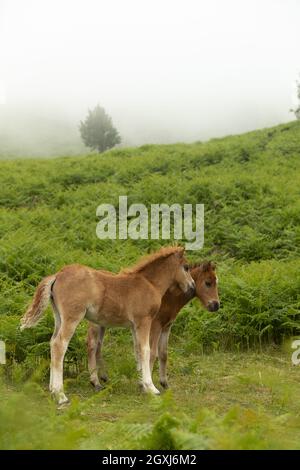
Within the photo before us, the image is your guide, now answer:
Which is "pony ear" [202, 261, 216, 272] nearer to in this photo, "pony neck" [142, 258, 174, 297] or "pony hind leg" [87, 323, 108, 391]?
"pony neck" [142, 258, 174, 297]

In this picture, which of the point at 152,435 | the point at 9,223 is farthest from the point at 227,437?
the point at 9,223

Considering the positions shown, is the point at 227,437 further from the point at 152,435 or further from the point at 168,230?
the point at 168,230

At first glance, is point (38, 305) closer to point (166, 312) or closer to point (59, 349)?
point (59, 349)

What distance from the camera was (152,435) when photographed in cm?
518

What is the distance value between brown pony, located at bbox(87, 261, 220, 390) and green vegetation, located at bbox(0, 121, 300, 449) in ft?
1.46

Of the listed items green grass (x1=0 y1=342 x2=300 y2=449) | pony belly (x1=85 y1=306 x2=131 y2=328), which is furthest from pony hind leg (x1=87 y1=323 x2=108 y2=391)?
pony belly (x1=85 y1=306 x2=131 y2=328)

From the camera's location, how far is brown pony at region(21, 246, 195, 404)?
8.66 m

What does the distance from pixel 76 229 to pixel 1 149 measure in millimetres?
72907

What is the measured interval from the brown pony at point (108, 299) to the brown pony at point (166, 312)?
23 centimetres

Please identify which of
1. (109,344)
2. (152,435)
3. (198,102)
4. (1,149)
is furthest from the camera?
(198,102)

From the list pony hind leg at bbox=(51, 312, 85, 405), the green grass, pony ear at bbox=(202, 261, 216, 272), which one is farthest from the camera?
pony ear at bbox=(202, 261, 216, 272)

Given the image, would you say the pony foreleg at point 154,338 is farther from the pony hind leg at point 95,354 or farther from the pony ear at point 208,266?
the pony ear at point 208,266

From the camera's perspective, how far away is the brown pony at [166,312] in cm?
966

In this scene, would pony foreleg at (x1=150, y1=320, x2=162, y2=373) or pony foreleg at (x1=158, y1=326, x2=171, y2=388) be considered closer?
pony foreleg at (x1=150, y1=320, x2=162, y2=373)
